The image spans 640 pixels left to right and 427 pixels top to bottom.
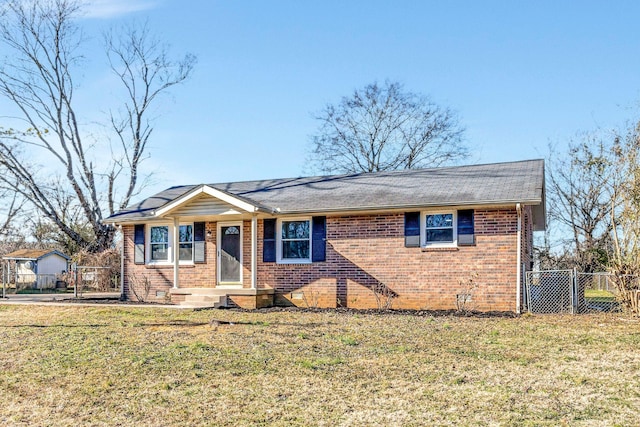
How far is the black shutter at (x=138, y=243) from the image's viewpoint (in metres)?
17.2

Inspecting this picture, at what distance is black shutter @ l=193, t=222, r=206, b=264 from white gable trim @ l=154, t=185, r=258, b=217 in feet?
4.06

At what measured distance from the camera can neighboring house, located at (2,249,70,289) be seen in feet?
87.9

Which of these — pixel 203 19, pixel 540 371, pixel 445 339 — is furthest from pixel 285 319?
pixel 203 19

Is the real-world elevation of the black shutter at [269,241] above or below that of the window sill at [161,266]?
above

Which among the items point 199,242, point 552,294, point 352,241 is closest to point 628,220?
point 552,294

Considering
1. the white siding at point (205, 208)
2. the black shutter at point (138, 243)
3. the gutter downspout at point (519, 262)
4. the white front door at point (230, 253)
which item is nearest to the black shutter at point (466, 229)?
the gutter downspout at point (519, 262)

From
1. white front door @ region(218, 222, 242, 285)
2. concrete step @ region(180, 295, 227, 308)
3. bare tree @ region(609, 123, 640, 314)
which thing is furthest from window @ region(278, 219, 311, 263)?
bare tree @ region(609, 123, 640, 314)

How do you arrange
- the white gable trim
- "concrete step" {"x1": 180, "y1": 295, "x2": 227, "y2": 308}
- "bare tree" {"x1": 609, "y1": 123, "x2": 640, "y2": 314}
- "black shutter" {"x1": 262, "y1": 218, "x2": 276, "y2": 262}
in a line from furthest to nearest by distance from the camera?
"black shutter" {"x1": 262, "y1": 218, "x2": 276, "y2": 262} < "concrete step" {"x1": 180, "y1": 295, "x2": 227, "y2": 308} < the white gable trim < "bare tree" {"x1": 609, "y1": 123, "x2": 640, "y2": 314}

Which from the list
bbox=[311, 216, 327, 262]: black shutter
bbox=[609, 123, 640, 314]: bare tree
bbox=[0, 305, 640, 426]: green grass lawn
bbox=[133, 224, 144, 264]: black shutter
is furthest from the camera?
bbox=[133, 224, 144, 264]: black shutter

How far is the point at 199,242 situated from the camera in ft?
53.7

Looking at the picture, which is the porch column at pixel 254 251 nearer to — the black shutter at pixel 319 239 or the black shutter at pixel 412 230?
the black shutter at pixel 319 239

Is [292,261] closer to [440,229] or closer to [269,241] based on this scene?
[269,241]

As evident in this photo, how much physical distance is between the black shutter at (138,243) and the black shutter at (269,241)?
4.09 metres

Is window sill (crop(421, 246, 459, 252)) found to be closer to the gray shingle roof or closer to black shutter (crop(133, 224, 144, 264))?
the gray shingle roof
